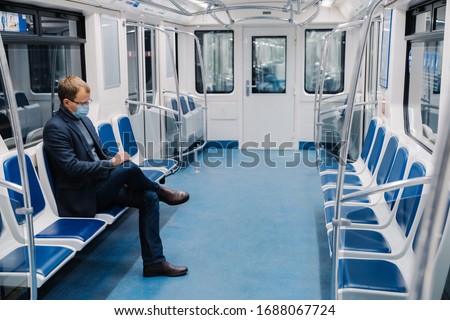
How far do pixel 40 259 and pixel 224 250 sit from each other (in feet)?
5.37

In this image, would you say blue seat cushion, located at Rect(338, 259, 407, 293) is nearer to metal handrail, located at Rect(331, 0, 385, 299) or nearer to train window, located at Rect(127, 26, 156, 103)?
metal handrail, located at Rect(331, 0, 385, 299)

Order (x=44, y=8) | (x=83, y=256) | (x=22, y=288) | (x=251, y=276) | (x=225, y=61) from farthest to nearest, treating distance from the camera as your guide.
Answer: (x=225, y=61) → (x=44, y=8) → (x=83, y=256) → (x=251, y=276) → (x=22, y=288)

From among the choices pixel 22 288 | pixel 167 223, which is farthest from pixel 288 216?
pixel 22 288

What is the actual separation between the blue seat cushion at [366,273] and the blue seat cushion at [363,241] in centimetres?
9

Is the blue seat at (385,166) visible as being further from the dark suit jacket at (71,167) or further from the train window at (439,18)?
the dark suit jacket at (71,167)

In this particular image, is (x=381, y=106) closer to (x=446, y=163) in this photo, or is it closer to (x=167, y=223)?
(x=167, y=223)

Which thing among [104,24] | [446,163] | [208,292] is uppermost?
[104,24]

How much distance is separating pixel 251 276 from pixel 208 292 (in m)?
0.38

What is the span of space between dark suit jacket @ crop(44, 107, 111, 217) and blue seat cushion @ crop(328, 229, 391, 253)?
1793 mm

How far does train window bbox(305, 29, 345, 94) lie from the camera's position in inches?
340

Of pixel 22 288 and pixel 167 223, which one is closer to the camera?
pixel 22 288

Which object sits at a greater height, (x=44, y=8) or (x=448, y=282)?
(x=44, y=8)

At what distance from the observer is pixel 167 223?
4984 millimetres
